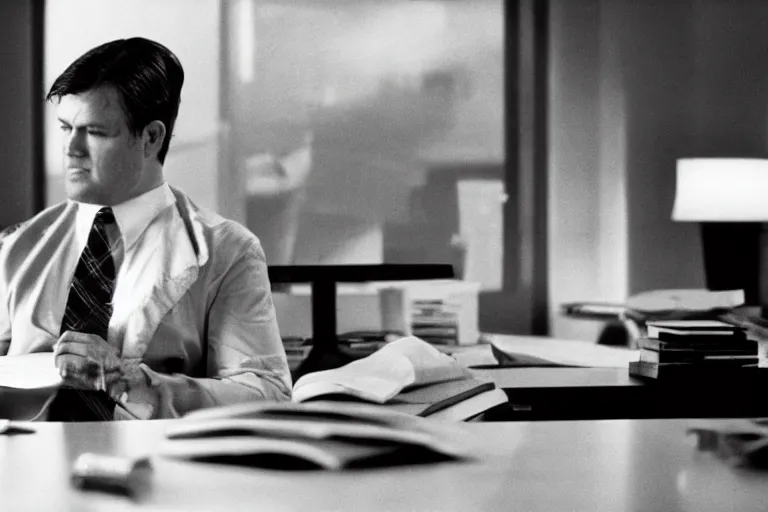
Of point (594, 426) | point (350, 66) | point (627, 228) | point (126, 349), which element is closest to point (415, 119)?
point (350, 66)

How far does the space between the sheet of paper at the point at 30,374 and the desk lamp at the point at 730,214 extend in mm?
3055

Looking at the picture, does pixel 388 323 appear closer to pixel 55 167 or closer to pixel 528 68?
pixel 528 68

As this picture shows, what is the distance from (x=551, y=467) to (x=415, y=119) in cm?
337

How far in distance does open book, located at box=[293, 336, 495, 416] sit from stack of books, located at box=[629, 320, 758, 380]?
0.72 meters

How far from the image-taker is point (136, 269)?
1.90 meters

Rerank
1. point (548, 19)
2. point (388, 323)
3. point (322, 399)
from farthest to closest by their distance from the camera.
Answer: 1. point (548, 19)
2. point (388, 323)
3. point (322, 399)

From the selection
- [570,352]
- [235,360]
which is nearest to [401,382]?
[235,360]

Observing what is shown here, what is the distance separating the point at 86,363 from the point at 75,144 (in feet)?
2.09

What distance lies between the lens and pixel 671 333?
2.24 meters

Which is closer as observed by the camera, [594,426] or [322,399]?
[594,426]

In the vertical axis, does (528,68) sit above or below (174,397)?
above

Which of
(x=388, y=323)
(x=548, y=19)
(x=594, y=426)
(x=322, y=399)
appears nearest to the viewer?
(x=594, y=426)

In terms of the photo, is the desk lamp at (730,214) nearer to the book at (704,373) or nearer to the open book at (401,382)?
the book at (704,373)

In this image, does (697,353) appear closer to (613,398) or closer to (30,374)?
(613,398)
